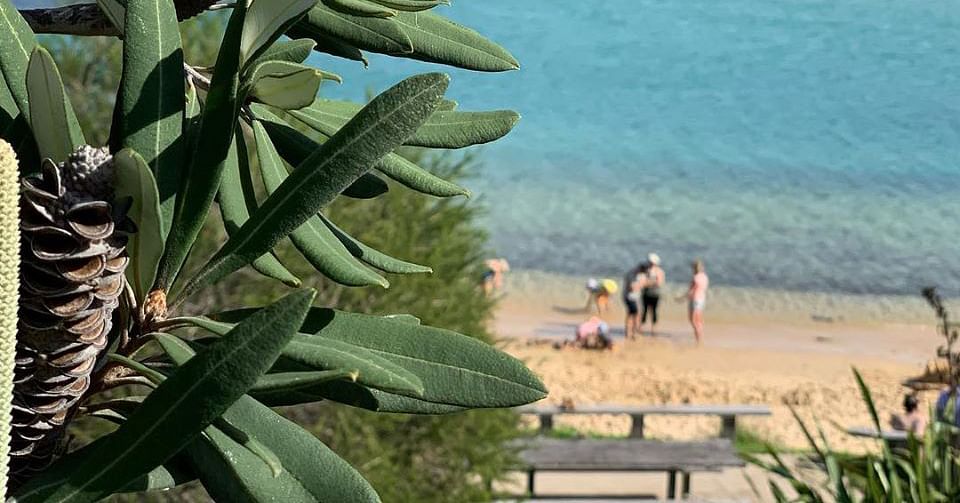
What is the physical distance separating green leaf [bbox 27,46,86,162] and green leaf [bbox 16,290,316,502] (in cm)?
13

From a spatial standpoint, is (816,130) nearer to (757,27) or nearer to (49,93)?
(757,27)

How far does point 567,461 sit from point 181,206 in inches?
251

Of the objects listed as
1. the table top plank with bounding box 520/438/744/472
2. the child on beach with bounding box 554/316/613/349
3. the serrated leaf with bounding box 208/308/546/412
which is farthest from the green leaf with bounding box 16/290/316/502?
the child on beach with bounding box 554/316/613/349

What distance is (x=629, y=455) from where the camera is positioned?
681 centimetres

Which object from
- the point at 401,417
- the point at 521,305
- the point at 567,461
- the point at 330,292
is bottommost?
the point at 521,305

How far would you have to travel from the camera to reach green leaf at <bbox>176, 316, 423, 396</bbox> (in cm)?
43

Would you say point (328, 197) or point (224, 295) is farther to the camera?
point (224, 295)

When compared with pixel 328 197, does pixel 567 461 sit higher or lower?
lower

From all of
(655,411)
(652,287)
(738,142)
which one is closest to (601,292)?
(652,287)

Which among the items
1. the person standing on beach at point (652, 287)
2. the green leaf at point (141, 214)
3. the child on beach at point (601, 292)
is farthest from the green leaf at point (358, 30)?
the child on beach at point (601, 292)

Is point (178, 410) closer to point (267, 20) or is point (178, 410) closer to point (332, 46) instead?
point (267, 20)

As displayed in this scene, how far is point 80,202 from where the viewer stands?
41cm

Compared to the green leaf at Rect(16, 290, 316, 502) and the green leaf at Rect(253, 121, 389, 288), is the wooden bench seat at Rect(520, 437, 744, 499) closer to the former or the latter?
the green leaf at Rect(253, 121, 389, 288)

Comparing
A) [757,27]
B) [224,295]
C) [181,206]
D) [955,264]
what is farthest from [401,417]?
[757,27]
